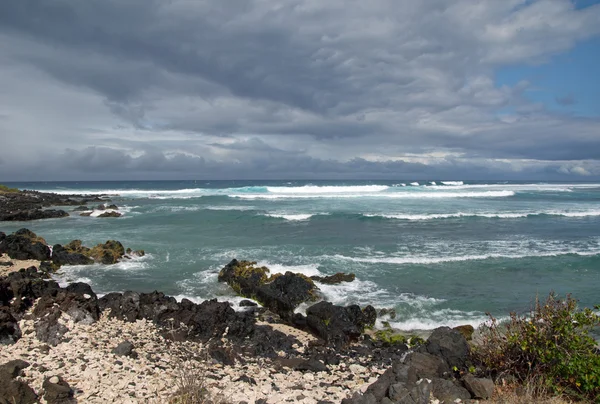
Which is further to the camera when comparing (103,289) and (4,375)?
(103,289)

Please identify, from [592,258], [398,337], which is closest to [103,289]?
[398,337]

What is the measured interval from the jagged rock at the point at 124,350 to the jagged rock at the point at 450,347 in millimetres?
5208

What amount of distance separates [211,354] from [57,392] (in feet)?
8.49

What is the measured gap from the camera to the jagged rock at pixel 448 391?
17.4 ft

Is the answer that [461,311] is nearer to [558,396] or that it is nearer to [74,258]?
[558,396]

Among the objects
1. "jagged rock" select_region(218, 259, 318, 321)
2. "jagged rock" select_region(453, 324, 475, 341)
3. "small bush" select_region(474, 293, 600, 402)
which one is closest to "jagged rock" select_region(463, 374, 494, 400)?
"small bush" select_region(474, 293, 600, 402)

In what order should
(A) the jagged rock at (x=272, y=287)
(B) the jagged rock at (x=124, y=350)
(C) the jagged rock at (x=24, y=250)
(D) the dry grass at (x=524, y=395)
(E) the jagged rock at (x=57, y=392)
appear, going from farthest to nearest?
(C) the jagged rock at (x=24, y=250), (A) the jagged rock at (x=272, y=287), (B) the jagged rock at (x=124, y=350), (E) the jagged rock at (x=57, y=392), (D) the dry grass at (x=524, y=395)

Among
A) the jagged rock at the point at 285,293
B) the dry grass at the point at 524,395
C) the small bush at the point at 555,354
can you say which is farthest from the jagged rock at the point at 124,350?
the small bush at the point at 555,354

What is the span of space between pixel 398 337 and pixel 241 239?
1355 cm

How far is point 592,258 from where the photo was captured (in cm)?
1619

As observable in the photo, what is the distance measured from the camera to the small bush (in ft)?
16.1

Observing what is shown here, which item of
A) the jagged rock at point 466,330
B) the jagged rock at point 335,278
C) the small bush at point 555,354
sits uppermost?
the small bush at point 555,354

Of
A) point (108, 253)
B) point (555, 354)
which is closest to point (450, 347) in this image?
point (555, 354)

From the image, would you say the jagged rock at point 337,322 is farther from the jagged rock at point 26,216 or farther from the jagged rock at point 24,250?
the jagged rock at point 26,216
